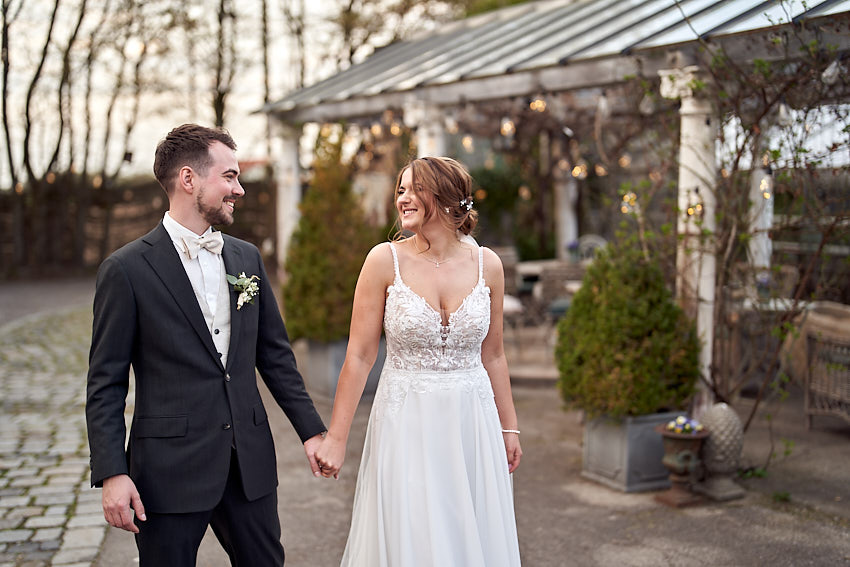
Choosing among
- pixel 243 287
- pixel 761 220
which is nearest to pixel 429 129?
pixel 761 220

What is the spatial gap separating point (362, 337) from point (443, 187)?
0.61 m

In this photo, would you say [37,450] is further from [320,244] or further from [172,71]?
[172,71]

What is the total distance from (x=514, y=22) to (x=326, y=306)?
17.0 feet

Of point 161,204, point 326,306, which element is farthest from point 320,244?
point 161,204

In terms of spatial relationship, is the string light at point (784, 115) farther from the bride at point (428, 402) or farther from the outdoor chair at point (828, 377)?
the bride at point (428, 402)

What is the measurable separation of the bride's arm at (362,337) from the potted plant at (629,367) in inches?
107

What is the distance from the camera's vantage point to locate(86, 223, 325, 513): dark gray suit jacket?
2514mm

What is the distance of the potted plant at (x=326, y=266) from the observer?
8.20 m

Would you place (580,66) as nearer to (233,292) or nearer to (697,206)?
(697,206)

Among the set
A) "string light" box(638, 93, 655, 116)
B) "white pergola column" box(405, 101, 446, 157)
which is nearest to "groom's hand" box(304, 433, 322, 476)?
"string light" box(638, 93, 655, 116)

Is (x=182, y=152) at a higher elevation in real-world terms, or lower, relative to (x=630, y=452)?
higher

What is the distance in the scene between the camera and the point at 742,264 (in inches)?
235

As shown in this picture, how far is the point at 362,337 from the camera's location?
3.00 meters

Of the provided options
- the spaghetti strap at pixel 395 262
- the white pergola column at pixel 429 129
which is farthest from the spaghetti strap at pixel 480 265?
the white pergola column at pixel 429 129
